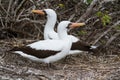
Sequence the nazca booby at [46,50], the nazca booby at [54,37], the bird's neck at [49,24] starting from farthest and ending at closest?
the bird's neck at [49,24] < the nazca booby at [54,37] < the nazca booby at [46,50]

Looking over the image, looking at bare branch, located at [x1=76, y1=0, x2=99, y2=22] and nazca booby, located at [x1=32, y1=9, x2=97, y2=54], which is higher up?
bare branch, located at [x1=76, y1=0, x2=99, y2=22]

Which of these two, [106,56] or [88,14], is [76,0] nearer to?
[88,14]

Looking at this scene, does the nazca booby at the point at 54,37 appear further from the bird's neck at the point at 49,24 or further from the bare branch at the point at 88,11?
the bare branch at the point at 88,11

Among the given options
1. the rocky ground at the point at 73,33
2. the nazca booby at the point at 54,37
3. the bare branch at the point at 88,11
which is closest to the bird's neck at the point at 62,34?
the nazca booby at the point at 54,37

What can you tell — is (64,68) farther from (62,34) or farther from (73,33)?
(73,33)

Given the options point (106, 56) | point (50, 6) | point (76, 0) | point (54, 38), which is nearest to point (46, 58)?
point (54, 38)

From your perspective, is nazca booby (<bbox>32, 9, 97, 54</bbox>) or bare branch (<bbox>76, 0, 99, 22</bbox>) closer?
nazca booby (<bbox>32, 9, 97, 54</bbox>)

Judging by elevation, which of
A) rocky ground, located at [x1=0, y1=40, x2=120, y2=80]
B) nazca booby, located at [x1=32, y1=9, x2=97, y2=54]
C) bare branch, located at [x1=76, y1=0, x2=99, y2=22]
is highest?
bare branch, located at [x1=76, y1=0, x2=99, y2=22]

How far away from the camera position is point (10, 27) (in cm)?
946

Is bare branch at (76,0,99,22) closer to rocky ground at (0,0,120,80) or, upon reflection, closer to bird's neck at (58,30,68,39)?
rocky ground at (0,0,120,80)

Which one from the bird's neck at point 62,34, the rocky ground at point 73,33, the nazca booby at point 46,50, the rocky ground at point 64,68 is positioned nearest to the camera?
the rocky ground at point 64,68

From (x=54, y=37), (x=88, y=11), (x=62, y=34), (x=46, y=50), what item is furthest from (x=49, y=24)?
(x=46, y=50)

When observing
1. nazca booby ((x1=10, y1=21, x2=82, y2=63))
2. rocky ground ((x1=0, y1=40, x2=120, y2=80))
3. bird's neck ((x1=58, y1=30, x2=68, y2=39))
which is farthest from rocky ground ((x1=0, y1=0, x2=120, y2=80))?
bird's neck ((x1=58, y1=30, x2=68, y2=39))

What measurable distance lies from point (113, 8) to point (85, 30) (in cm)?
102
